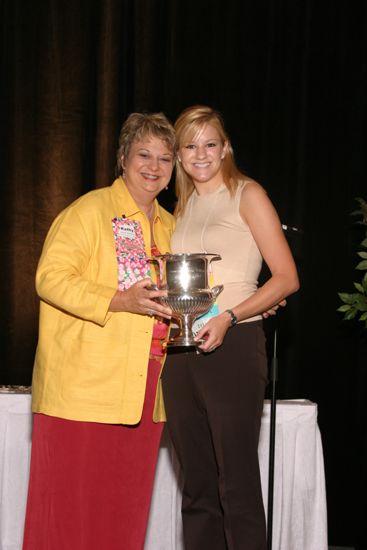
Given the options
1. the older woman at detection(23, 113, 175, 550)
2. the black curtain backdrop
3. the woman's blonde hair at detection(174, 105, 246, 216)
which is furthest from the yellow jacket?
the black curtain backdrop

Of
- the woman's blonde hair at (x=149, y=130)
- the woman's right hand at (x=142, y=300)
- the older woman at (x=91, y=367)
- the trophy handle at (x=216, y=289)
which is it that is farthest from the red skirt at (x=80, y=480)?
the woman's blonde hair at (x=149, y=130)

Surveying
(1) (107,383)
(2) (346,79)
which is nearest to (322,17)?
(2) (346,79)

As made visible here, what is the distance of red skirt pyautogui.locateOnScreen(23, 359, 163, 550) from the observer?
94.8 inches

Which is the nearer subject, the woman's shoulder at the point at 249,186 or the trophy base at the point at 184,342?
the trophy base at the point at 184,342

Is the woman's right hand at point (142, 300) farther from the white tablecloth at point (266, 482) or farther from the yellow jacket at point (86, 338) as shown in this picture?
the white tablecloth at point (266, 482)

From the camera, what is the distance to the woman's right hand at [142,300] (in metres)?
2.21

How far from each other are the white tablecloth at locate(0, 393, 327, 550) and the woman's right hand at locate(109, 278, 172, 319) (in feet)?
3.39

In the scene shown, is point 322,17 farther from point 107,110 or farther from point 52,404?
point 52,404

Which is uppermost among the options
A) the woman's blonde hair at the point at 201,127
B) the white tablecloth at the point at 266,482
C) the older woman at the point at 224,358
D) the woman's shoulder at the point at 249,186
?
the woman's blonde hair at the point at 201,127

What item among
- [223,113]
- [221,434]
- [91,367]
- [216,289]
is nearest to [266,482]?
[221,434]

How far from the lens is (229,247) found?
235 cm

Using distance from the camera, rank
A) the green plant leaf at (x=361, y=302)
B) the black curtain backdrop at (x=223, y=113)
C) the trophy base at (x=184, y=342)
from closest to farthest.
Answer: the trophy base at (x=184, y=342) → the green plant leaf at (x=361, y=302) → the black curtain backdrop at (x=223, y=113)

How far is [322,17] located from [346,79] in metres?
0.33

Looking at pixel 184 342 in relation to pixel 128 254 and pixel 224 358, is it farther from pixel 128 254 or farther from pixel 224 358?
pixel 128 254
